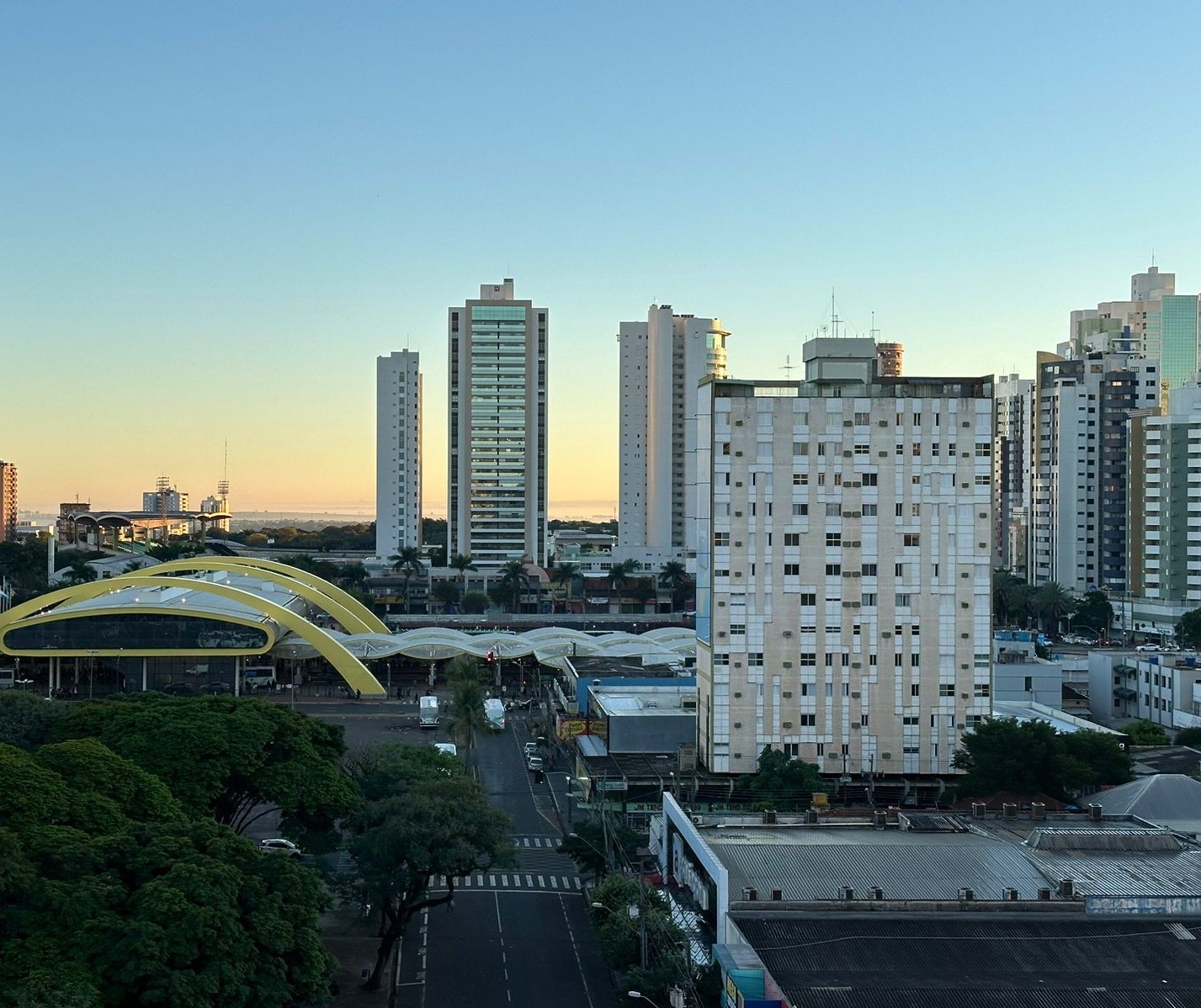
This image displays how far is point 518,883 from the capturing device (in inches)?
1537

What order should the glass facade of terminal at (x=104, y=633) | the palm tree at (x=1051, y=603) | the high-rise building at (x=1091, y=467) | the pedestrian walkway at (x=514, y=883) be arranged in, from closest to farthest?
the pedestrian walkway at (x=514, y=883), the glass facade of terminal at (x=104, y=633), the palm tree at (x=1051, y=603), the high-rise building at (x=1091, y=467)

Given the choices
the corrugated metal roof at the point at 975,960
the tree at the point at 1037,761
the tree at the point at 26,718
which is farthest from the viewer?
the tree at the point at 1037,761

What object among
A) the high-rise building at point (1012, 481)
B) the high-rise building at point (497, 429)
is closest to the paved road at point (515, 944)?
the high-rise building at point (1012, 481)

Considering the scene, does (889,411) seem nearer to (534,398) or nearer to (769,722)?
(769,722)

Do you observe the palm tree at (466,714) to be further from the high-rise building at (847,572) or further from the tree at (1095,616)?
the tree at (1095,616)

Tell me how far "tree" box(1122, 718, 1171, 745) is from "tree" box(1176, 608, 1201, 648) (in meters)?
27.1

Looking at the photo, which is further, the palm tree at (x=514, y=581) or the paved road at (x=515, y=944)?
the palm tree at (x=514, y=581)

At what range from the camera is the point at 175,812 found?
30.3 m

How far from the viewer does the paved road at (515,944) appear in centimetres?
3028

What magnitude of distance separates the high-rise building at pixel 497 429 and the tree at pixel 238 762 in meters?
87.8

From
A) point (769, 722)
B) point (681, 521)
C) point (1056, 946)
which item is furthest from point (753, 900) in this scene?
point (681, 521)

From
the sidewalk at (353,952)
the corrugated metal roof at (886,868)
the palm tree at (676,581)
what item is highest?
the palm tree at (676,581)

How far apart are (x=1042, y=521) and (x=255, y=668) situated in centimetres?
5830

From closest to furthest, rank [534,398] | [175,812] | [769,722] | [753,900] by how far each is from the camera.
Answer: [753,900] < [175,812] < [769,722] < [534,398]
